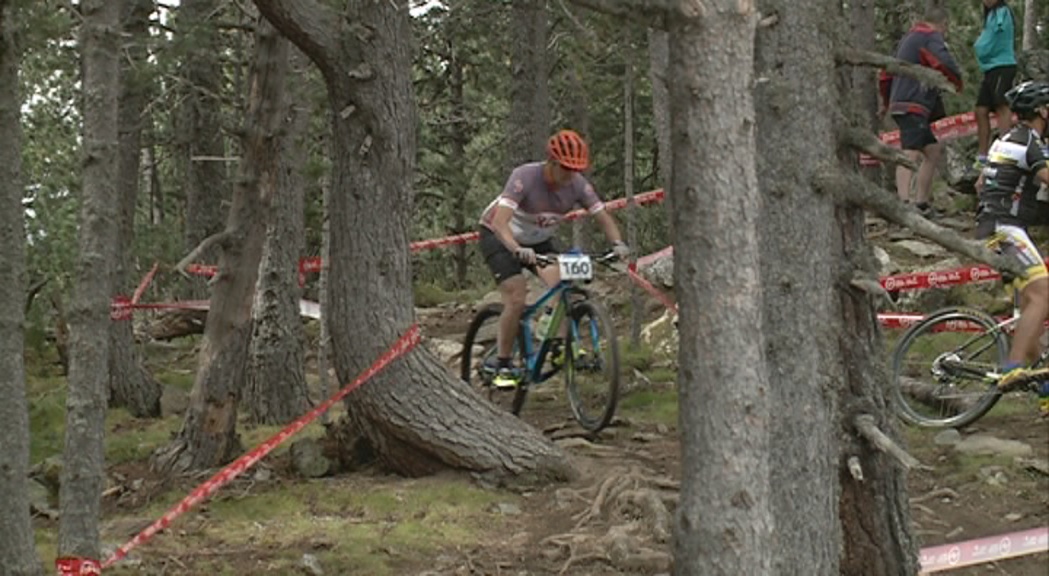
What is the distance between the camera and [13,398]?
4832mm

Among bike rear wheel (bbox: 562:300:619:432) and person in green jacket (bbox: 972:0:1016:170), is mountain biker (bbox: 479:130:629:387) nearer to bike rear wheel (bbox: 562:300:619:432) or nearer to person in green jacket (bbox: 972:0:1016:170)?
bike rear wheel (bbox: 562:300:619:432)

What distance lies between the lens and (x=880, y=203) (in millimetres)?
4801

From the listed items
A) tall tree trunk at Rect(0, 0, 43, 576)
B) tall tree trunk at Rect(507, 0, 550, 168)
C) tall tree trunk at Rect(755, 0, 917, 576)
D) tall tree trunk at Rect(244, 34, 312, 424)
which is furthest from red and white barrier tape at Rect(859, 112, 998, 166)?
tall tree trunk at Rect(0, 0, 43, 576)

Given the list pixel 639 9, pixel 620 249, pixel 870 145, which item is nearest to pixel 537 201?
pixel 620 249

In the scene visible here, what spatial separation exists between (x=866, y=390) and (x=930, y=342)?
12.4 feet

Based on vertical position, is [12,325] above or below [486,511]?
above

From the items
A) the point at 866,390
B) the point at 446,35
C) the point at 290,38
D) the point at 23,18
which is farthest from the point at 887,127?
the point at 23,18

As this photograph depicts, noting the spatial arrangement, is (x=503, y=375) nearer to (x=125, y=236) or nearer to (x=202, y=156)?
(x=125, y=236)

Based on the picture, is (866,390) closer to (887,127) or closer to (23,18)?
(23,18)

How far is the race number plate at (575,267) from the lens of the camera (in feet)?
27.7

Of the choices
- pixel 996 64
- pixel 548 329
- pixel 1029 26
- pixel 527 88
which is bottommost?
pixel 548 329

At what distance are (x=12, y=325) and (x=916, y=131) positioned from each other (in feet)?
28.5

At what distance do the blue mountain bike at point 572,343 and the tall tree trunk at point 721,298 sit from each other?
160 inches

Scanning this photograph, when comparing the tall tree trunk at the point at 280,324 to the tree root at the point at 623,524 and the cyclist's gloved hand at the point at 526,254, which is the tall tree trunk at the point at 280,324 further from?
the tree root at the point at 623,524
